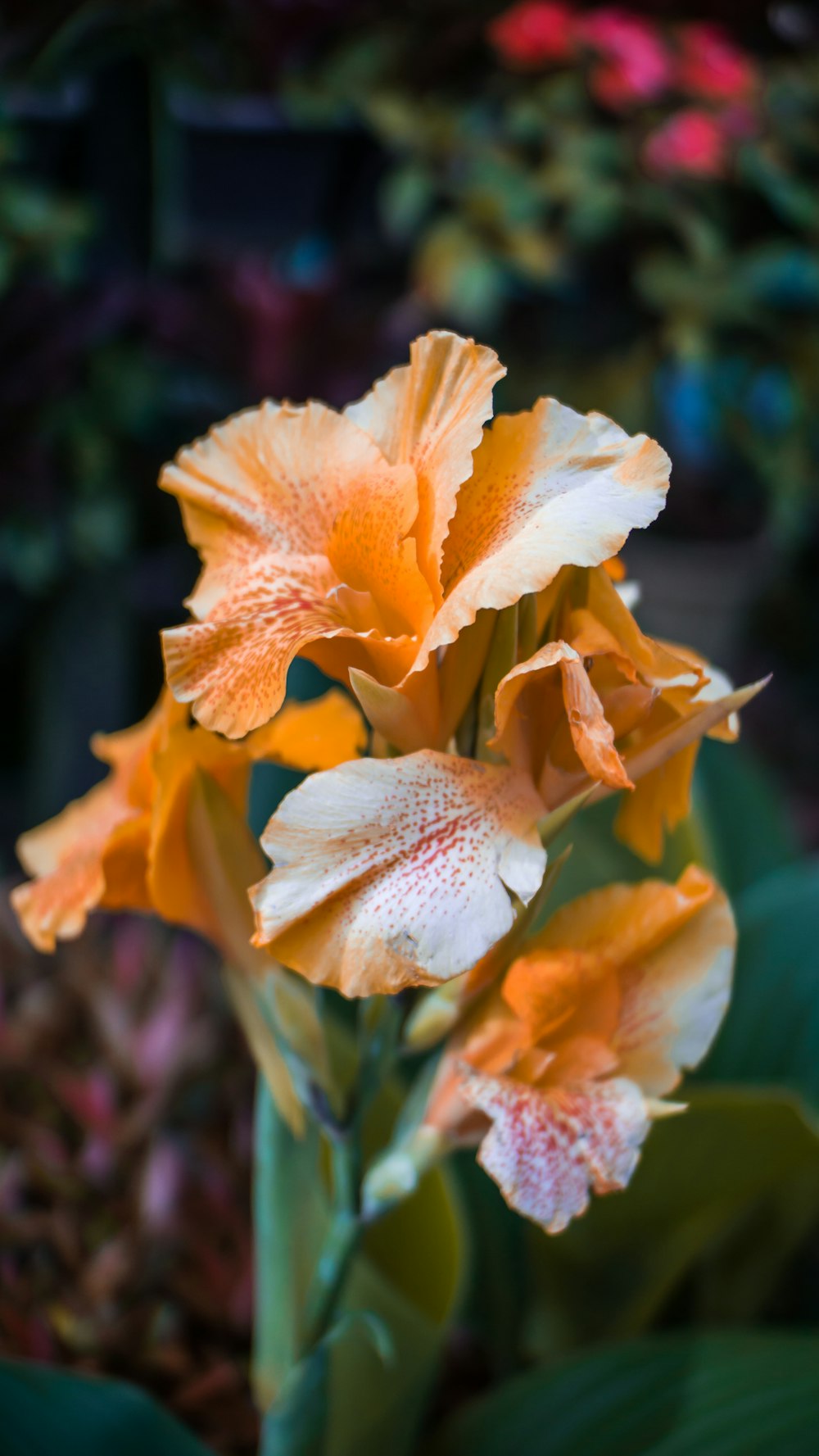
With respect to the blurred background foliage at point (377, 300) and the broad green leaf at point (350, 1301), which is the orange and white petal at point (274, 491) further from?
the blurred background foliage at point (377, 300)

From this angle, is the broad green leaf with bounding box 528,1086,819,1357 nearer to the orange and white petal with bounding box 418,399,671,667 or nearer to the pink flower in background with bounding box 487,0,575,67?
the orange and white petal with bounding box 418,399,671,667

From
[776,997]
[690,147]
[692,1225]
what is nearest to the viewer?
[692,1225]

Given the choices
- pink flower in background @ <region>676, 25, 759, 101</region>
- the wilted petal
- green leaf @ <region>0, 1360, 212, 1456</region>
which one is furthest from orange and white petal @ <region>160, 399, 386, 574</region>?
pink flower in background @ <region>676, 25, 759, 101</region>

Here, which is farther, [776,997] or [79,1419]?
[776,997]

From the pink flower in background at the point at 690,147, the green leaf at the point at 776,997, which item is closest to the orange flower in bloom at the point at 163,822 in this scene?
the green leaf at the point at 776,997

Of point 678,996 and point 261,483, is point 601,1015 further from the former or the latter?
point 261,483

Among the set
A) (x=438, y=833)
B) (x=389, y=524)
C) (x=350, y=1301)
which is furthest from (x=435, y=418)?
(x=350, y=1301)

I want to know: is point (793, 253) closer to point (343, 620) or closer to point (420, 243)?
point (420, 243)
